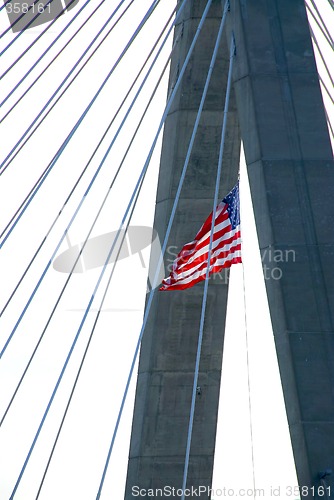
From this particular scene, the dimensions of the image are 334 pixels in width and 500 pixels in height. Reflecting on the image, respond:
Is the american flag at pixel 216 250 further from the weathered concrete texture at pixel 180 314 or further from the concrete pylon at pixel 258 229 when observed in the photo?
the weathered concrete texture at pixel 180 314

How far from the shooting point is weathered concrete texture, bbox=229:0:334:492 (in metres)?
19.1

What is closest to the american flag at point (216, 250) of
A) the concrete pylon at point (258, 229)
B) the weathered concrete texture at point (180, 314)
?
the concrete pylon at point (258, 229)

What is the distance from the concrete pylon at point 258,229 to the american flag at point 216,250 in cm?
135

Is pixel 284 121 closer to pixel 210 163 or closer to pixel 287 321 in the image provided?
pixel 287 321

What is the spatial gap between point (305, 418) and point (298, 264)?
238 cm

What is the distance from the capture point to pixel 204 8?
24922 millimetres

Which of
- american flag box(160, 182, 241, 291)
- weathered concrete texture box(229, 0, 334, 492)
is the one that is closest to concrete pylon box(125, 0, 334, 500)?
weathered concrete texture box(229, 0, 334, 492)

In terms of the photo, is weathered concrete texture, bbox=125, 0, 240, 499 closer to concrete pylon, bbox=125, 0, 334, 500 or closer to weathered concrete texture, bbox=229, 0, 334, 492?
concrete pylon, bbox=125, 0, 334, 500

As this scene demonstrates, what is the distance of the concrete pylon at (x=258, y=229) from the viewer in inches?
761

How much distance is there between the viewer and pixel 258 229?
20.4 m

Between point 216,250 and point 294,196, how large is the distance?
2.08 meters

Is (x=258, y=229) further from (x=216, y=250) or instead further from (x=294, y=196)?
(x=216, y=250)

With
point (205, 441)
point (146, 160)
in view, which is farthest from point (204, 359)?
point (146, 160)

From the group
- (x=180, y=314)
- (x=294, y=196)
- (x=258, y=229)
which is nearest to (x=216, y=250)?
(x=258, y=229)
